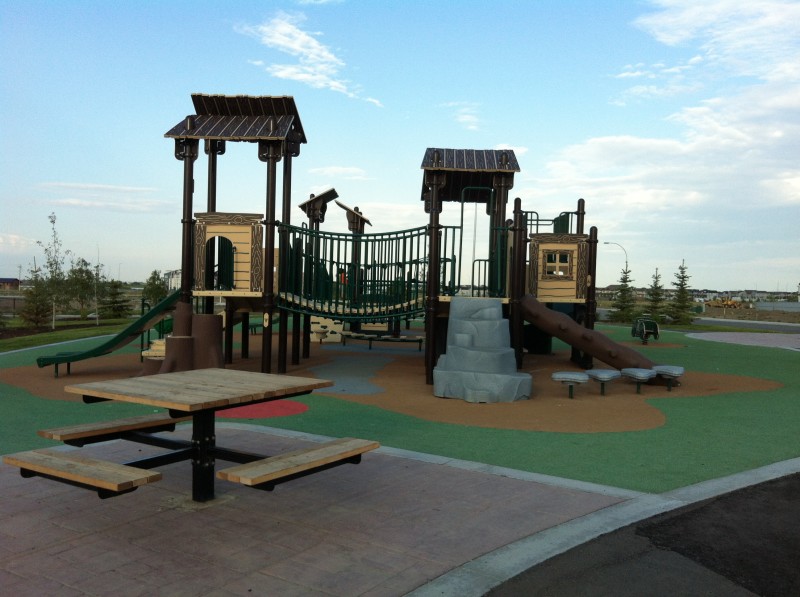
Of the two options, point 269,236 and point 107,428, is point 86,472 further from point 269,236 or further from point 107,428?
point 269,236

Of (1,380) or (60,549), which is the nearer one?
(60,549)

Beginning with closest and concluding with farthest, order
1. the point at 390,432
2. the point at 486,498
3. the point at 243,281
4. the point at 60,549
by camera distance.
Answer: the point at 60,549 < the point at 486,498 < the point at 390,432 < the point at 243,281

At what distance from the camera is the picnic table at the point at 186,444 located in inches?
159

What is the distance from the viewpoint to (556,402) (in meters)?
10.3

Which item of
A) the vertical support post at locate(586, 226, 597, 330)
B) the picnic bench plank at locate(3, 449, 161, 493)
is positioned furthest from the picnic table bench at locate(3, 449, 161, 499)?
the vertical support post at locate(586, 226, 597, 330)

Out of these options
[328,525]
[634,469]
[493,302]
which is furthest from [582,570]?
[493,302]

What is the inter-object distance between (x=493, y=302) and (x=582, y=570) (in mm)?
7941

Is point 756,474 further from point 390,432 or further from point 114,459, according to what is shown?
point 114,459

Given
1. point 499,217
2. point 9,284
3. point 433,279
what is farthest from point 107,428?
point 9,284

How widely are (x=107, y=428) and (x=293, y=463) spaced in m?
1.69

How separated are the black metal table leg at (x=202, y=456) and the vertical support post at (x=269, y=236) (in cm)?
724

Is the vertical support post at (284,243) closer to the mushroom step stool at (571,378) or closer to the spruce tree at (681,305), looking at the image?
the mushroom step stool at (571,378)

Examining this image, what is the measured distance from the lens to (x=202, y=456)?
4863mm

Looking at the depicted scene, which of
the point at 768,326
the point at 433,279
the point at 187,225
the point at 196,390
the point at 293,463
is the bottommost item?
the point at 768,326
